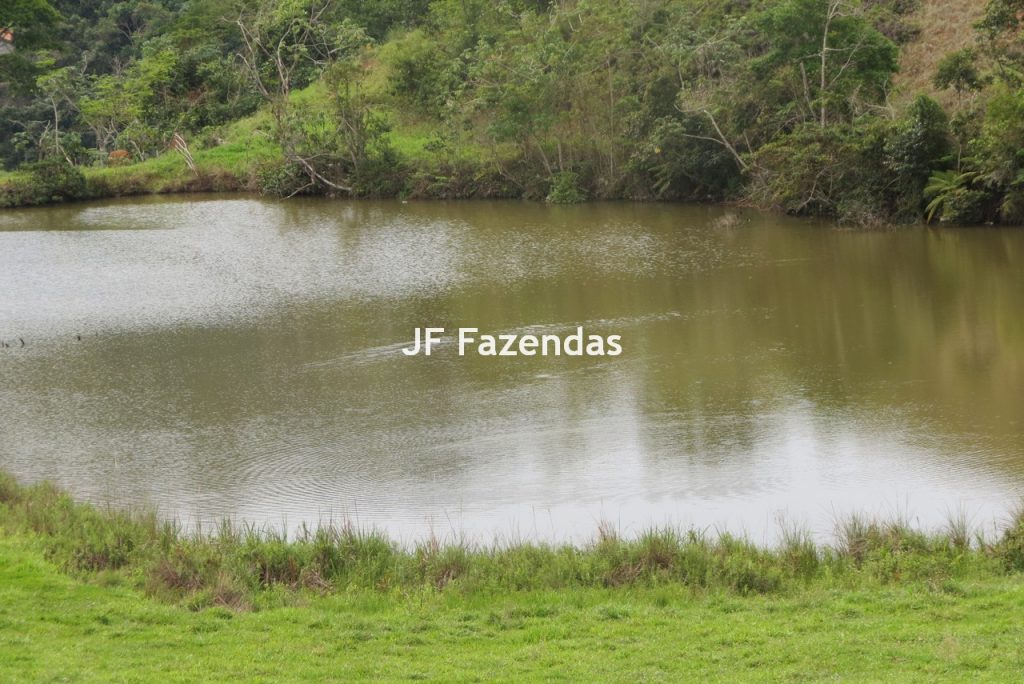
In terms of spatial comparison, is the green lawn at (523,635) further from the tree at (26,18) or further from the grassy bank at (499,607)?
the tree at (26,18)

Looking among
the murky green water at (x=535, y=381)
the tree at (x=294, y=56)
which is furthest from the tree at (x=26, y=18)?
the murky green water at (x=535, y=381)

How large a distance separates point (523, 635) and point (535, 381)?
9098mm

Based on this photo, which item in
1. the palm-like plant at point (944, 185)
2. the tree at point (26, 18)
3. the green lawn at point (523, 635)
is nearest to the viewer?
the green lawn at point (523, 635)

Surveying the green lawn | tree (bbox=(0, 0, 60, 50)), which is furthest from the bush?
the green lawn

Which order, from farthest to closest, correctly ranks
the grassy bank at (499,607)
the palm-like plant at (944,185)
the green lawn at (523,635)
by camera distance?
the palm-like plant at (944,185)
the grassy bank at (499,607)
the green lawn at (523,635)

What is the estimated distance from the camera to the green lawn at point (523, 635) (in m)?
6.83

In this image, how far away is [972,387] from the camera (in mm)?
15445

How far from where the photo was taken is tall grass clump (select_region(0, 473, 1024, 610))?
28.9ft

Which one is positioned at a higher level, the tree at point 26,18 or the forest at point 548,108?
the tree at point 26,18

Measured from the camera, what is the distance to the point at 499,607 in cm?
830

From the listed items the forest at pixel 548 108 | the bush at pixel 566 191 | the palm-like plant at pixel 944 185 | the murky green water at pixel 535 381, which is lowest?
the murky green water at pixel 535 381

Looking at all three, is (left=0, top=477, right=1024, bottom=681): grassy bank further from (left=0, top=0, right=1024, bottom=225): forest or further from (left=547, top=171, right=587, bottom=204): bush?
(left=547, top=171, right=587, bottom=204): bush

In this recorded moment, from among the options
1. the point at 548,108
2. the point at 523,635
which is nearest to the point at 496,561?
the point at 523,635

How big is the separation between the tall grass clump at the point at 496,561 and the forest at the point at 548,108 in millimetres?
18166
